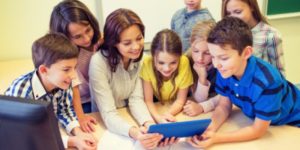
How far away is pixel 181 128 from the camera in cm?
106

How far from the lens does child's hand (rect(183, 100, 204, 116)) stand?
137 cm

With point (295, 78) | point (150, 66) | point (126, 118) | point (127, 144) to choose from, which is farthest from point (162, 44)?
point (295, 78)

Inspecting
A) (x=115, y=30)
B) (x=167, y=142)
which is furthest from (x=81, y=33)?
(x=167, y=142)

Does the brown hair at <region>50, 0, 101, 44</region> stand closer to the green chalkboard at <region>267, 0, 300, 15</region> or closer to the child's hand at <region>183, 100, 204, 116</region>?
the child's hand at <region>183, 100, 204, 116</region>

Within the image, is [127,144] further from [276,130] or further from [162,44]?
[276,130]

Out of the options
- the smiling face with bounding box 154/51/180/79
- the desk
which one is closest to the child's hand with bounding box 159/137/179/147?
the desk

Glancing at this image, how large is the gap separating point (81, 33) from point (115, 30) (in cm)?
21

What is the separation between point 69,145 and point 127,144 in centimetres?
21

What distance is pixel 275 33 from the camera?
157 cm

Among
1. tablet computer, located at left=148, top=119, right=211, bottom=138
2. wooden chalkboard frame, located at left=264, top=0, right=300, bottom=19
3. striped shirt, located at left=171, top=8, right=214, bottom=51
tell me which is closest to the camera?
tablet computer, located at left=148, top=119, right=211, bottom=138

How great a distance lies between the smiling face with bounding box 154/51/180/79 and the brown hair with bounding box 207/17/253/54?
24 centimetres

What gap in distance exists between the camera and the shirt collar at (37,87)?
114cm

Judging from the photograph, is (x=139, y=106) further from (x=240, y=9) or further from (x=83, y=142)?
(x=240, y=9)

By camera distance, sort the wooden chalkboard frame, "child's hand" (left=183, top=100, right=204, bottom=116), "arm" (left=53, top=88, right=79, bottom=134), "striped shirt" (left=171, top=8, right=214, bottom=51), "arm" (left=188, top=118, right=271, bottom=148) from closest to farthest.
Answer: "arm" (left=188, top=118, right=271, bottom=148) < "arm" (left=53, top=88, right=79, bottom=134) < "child's hand" (left=183, top=100, right=204, bottom=116) < "striped shirt" (left=171, top=8, right=214, bottom=51) < the wooden chalkboard frame
